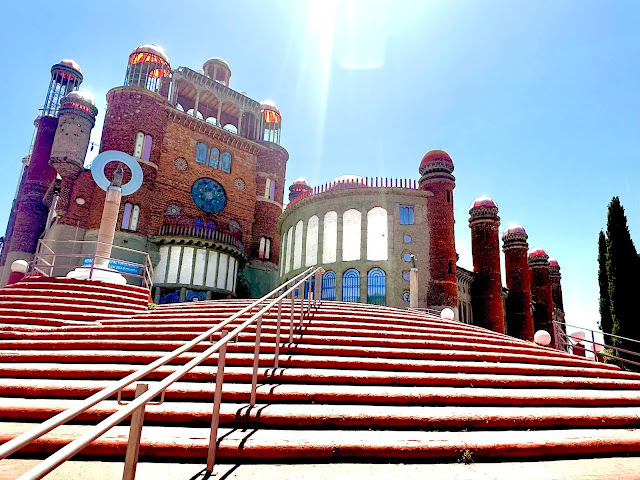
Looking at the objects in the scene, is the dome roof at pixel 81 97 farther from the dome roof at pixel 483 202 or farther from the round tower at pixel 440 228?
the dome roof at pixel 483 202

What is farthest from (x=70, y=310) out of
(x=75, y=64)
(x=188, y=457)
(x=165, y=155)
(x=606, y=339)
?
(x=75, y=64)

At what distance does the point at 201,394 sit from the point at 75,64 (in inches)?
1991

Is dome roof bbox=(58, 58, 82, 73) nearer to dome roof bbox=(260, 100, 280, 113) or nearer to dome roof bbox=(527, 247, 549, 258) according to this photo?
dome roof bbox=(260, 100, 280, 113)

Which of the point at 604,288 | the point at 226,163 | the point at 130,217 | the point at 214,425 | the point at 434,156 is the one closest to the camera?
the point at 214,425

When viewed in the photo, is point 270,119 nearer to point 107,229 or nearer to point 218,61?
point 218,61

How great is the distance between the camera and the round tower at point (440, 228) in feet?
77.5

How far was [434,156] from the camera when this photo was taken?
26.5 meters

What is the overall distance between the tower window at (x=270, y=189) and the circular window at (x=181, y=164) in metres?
7.77

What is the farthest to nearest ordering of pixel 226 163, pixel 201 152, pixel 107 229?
pixel 226 163 < pixel 201 152 < pixel 107 229

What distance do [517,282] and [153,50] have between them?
38.4 metres

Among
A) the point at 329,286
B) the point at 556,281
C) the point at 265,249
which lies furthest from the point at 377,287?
the point at 556,281

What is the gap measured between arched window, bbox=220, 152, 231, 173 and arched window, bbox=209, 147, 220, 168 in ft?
1.50

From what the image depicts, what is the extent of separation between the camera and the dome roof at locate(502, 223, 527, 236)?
116ft

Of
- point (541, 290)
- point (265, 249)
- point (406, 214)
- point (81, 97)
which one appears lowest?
point (541, 290)
